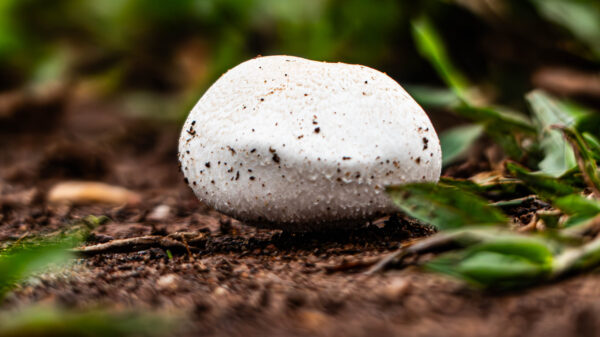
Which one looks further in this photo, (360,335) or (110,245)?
(110,245)

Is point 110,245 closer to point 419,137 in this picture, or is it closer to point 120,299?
point 120,299

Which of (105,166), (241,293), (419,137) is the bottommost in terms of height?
(241,293)

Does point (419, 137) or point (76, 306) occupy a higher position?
point (419, 137)

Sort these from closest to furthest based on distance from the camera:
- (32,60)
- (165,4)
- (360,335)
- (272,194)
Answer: (360,335), (272,194), (165,4), (32,60)

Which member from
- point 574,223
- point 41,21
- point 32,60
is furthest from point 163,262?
point 41,21

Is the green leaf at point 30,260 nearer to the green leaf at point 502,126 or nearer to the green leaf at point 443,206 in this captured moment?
the green leaf at point 443,206

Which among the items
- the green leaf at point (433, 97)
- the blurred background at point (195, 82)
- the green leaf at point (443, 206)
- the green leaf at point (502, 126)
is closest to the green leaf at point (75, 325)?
the blurred background at point (195, 82)
